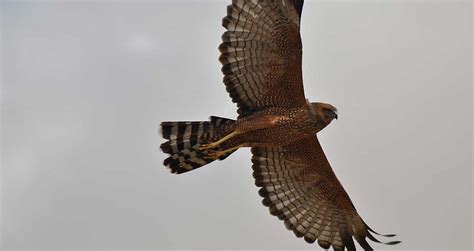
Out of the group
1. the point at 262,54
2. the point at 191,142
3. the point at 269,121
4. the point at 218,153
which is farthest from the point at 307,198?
the point at 262,54

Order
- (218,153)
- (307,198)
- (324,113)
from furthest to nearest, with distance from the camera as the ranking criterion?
(307,198)
(218,153)
(324,113)

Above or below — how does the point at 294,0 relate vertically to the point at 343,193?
above

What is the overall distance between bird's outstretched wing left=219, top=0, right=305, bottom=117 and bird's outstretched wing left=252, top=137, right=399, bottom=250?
142cm

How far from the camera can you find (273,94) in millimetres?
17094

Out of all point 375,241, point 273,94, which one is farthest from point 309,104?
point 375,241

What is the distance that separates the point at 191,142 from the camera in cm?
1700

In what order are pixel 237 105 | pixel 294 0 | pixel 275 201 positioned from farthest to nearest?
pixel 275 201
pixel 237 105
pixel 294 0

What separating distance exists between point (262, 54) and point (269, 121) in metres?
1.26

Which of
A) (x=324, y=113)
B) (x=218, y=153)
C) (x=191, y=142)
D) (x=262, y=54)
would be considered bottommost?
(x=218, y=153)

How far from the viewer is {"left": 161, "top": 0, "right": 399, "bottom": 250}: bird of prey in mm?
16516

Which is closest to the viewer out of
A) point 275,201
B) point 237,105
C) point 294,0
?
point 294,0

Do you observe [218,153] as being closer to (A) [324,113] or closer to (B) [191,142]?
(B) [191,142]

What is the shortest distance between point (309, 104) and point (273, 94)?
740mm

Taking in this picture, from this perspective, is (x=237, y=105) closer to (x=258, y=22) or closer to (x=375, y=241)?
(x=258, y=22)
